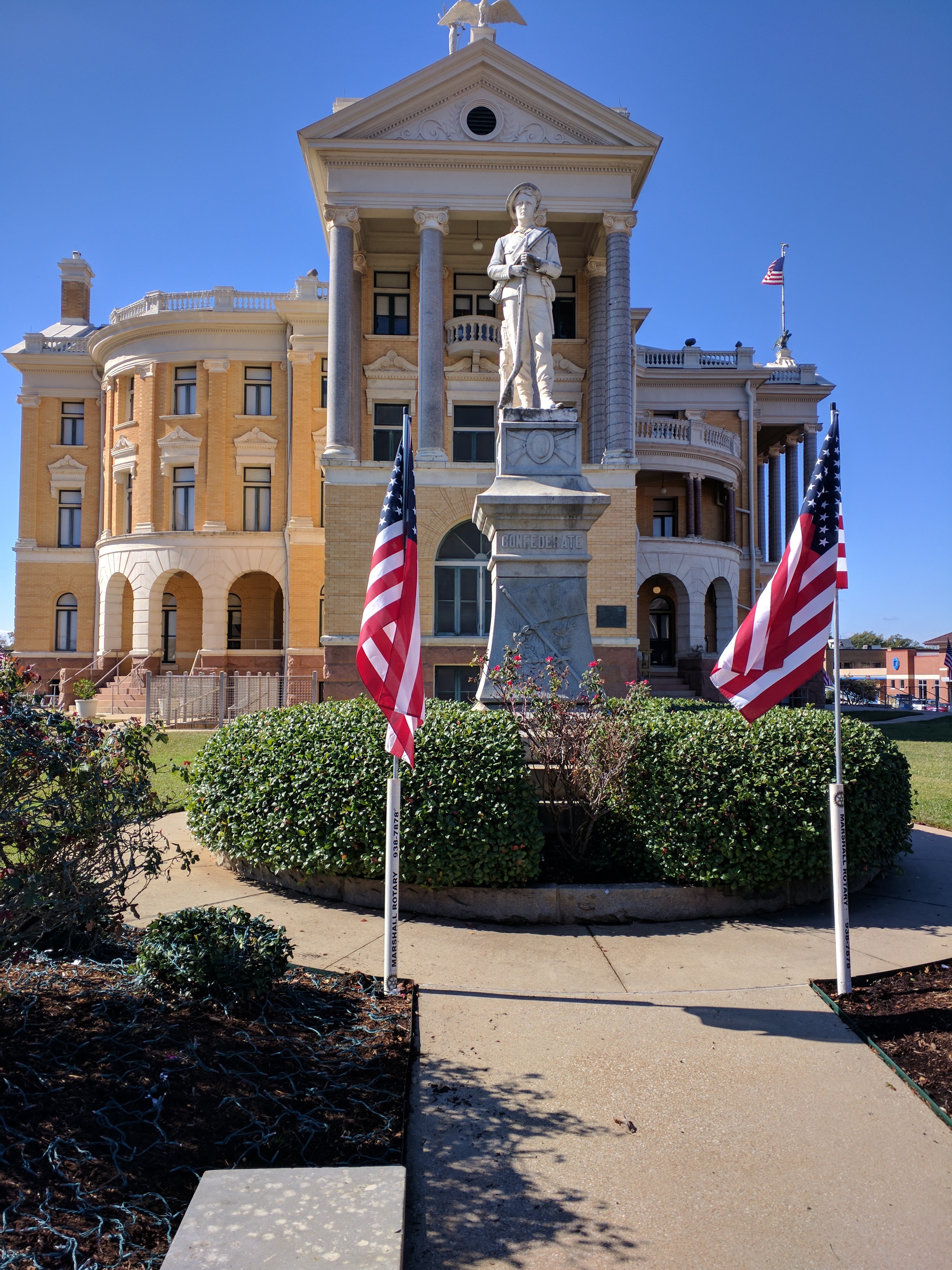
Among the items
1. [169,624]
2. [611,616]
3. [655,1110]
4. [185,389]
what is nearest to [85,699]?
[169,624]

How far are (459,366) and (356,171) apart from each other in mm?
6583

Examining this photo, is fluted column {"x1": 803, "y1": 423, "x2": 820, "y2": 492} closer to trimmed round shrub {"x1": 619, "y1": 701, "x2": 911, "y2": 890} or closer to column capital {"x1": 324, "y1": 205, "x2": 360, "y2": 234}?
column capital {"x1": 324, "y1": 205, "x2": 360, "y2": 234}

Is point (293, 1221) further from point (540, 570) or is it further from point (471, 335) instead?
point (471, 335)

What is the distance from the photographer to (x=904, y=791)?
7.35m

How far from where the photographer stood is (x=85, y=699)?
27.1 metres


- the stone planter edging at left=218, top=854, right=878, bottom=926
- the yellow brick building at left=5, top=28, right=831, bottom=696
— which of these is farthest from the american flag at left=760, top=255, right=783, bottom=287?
the stone planter edging at left=218, top=854, right=878, bottom=926

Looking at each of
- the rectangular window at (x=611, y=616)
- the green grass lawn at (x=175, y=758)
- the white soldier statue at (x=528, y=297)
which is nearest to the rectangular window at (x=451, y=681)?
the rectangular window at (x=611, y=616)

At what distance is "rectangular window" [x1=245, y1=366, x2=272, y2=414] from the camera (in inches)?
1359

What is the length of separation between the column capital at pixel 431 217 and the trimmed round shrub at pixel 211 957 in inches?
962

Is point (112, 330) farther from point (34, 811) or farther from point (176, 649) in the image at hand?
point (34, 811)

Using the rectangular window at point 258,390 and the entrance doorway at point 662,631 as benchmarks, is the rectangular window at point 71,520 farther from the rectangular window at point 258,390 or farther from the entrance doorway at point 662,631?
the entrance doorway at point 662,631

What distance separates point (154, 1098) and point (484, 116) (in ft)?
93.8

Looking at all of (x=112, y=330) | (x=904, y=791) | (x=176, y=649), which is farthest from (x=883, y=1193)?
(x=112, y=330)

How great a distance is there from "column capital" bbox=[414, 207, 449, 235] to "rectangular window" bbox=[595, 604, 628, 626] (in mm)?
A: 12431
